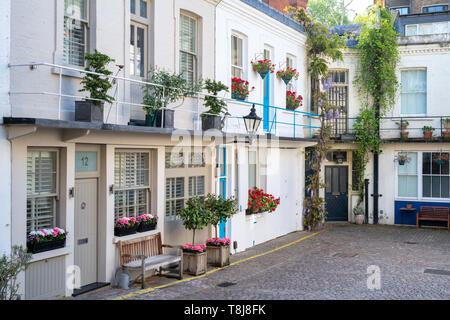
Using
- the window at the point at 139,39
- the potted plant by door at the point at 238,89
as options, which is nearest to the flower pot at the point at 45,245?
the window at the point at 139,39

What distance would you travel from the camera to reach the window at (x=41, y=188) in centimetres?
848

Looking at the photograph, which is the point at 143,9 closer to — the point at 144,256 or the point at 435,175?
the point at 144,256

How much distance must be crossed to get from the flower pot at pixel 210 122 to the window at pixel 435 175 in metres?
10.5

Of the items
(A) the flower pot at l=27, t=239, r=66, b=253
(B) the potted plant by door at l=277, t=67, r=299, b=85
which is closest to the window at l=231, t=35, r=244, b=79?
(B) the potted plant by door at l=277, t=67, r=299, b=85

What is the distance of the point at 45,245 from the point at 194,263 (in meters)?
3.68

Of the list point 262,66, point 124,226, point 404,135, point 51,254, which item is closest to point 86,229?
point 124,226

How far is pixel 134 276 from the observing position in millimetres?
10391

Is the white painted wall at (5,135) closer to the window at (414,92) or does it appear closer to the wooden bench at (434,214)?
the wooden bench at (434,214)

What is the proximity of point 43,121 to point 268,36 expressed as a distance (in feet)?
33.4

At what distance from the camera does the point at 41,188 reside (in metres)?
8.68

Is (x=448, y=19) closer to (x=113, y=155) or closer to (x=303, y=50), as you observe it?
(x=303, y=50)

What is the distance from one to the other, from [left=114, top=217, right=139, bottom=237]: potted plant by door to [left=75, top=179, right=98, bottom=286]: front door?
1.48 ft

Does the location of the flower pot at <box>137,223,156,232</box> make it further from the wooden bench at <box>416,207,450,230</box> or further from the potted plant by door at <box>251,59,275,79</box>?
the wooden bench at <box>416,207,450,230</box>

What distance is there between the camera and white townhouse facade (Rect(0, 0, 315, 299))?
26.3 feet
